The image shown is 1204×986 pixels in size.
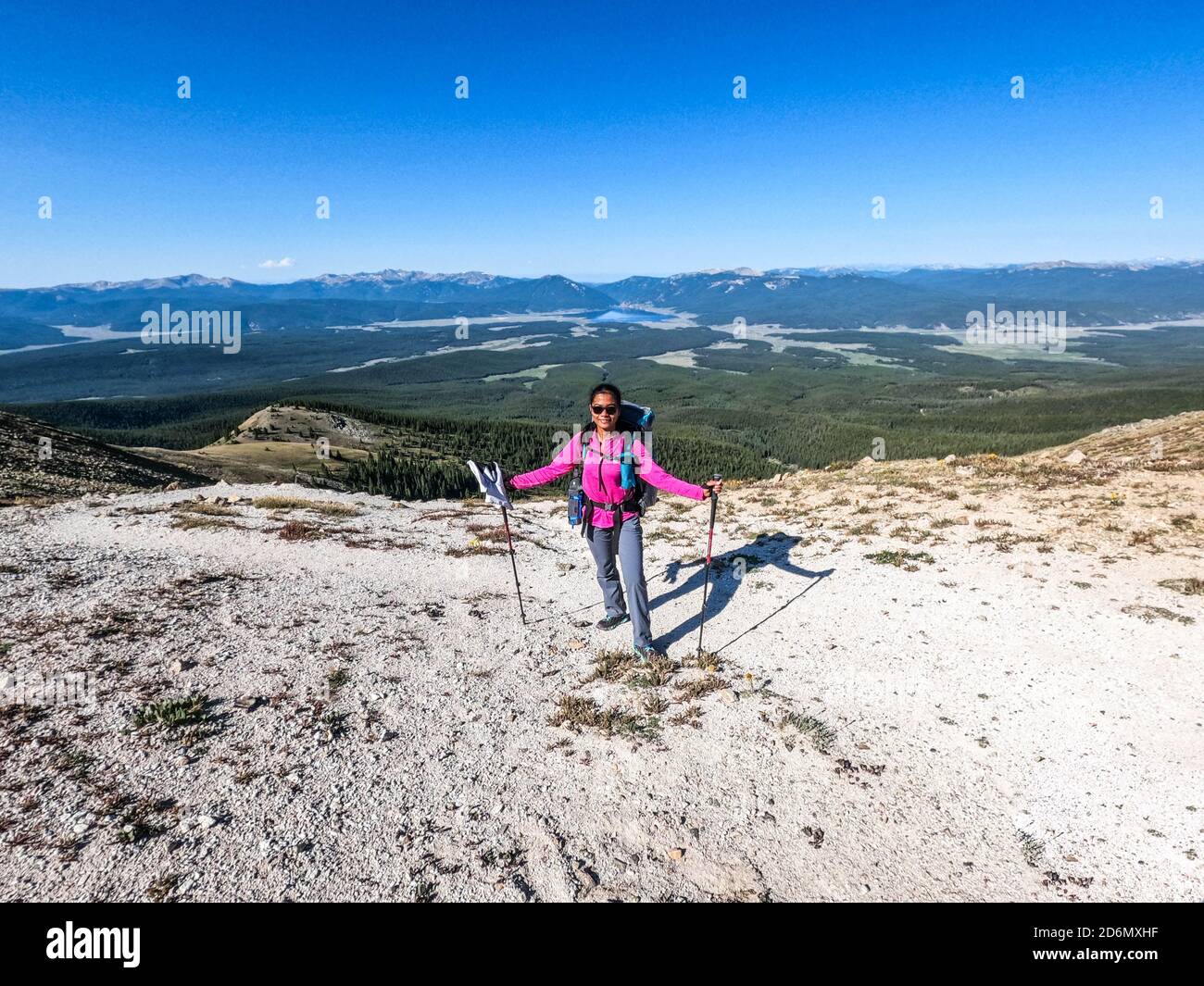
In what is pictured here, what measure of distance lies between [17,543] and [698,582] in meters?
17.9

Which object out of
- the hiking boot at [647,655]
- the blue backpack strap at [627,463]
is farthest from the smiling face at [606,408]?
the hiking boot at [647,655]

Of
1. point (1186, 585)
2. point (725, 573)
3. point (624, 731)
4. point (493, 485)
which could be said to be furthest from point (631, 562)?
point (1186, 585)

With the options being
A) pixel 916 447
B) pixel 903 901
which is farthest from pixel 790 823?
pixel 916 447

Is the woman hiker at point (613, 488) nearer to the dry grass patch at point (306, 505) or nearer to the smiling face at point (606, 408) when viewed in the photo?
the smiling face at point (606, 408)

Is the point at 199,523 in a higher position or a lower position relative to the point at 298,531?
higher

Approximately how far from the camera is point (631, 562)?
9.47 metres

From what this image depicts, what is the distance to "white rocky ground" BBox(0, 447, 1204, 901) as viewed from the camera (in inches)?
219

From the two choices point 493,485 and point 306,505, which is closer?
point 493,485

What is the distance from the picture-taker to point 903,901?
532 cm

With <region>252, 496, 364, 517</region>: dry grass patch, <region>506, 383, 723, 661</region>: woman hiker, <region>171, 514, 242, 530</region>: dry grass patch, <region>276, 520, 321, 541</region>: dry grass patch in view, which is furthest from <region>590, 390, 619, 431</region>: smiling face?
<region>252, 496, 364, 517</region>: dry grass patch

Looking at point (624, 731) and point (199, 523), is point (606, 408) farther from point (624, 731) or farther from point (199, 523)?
point (199, 523)

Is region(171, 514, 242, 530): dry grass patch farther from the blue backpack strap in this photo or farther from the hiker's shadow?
the blue backpack strap

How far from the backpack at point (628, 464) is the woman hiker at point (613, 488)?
23mm

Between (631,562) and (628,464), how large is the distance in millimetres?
1680
